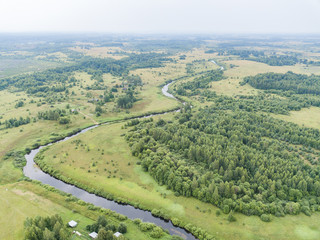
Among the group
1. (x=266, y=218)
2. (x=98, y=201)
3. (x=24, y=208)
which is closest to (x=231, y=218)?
(x=266, y=218)

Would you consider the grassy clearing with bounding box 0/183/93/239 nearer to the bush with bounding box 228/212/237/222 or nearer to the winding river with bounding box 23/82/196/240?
the winding river with bounding box 23/82/196/240

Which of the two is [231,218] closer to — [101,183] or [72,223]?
[72,223]

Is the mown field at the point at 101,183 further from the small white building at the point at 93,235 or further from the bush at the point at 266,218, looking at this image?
the small white building at the point at 93,235

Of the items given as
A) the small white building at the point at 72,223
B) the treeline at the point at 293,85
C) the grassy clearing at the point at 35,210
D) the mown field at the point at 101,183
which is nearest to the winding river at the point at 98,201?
the mown field at the point at 101,183

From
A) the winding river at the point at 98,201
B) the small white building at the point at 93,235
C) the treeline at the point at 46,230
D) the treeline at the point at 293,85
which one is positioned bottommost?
the winding river at the point at 98,201

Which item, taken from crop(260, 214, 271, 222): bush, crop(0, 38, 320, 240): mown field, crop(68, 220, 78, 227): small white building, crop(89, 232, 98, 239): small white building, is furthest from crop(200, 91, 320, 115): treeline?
crop(89, 232, 98, 239): small white building

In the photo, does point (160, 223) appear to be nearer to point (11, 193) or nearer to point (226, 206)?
point (226, 206)
